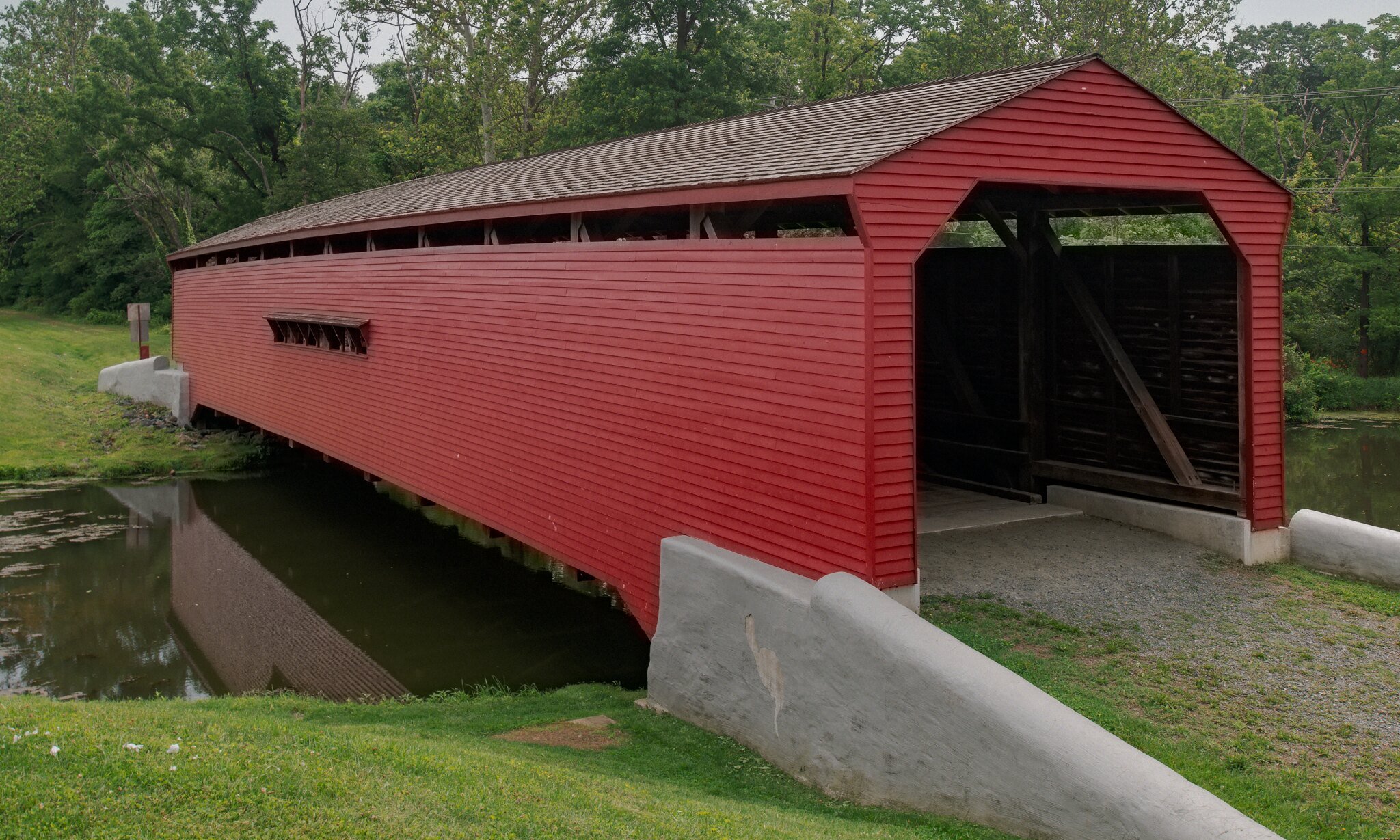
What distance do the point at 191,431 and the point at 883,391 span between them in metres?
19.1

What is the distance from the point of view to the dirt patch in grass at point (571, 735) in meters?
7.38

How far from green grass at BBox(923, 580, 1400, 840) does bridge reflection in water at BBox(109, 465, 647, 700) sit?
4293mm

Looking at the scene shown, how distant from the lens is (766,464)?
7.45m

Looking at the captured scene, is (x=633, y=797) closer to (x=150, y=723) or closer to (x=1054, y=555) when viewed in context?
(x=150, y=723)

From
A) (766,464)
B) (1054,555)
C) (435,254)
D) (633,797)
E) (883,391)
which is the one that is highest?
(435,254)

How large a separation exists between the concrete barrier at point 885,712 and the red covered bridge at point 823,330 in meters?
0.40

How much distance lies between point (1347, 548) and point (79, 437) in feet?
69.8

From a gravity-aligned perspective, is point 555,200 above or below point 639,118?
below

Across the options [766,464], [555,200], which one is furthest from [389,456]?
[766,464]

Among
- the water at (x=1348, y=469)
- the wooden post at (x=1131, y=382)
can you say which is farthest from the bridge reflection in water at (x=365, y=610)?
the water at (x=1348, y=469)

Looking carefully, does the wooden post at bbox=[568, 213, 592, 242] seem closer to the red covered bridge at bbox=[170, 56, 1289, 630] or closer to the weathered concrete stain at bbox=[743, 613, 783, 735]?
the red covered bridge at bbox=[170, 56, 1289, 630]

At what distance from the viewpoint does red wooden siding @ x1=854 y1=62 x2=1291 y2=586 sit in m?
6.77

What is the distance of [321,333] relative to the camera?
50.7 ft

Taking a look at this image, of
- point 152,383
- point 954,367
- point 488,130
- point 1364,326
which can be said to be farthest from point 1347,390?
point 152,383
